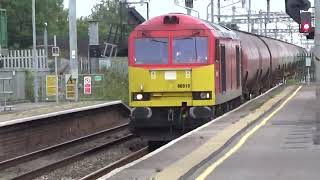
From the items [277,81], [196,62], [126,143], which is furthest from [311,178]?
[277,81]

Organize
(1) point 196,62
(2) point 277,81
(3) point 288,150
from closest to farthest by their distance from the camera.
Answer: (3) point 288,150, (1) point 196,62, (2) point 277,81

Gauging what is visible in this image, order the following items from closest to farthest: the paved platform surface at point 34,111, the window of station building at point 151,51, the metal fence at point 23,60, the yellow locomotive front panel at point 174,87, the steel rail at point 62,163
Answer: the steel rail at point 62,163 → the yellow locomotive front panel at point 174,87 → the window of station building at point 151,51 → the paved platform surface at point 34,111 → the metal fence at point 23,60

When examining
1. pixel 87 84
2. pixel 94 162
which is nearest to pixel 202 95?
pixel 94 162

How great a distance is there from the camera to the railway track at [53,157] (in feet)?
47.5

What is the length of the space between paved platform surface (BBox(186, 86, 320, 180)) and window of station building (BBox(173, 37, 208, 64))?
240cm

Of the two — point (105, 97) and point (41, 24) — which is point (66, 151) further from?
point (41, 24)

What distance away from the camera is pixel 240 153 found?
1223cm

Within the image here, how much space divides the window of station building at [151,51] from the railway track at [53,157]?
3.01m

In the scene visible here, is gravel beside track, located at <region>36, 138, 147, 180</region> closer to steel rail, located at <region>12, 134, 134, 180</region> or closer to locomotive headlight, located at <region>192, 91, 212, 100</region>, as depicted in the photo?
steel rail, located at <region>12, 134, 134, 180</region>

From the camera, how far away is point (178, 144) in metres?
13.5

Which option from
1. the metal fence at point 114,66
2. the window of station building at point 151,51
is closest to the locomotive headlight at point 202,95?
the window of station building at point 151,51

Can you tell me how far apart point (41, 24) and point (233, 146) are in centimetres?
6365

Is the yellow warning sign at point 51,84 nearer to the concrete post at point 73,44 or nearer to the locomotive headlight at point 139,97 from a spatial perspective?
the concrete post at point 73,44

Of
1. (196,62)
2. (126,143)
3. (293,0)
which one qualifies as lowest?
(126,143)
